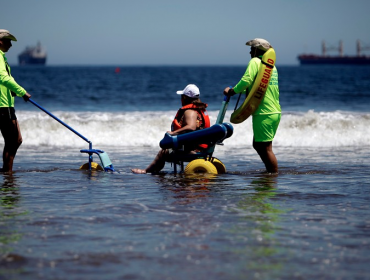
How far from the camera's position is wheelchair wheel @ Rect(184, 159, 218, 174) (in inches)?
317

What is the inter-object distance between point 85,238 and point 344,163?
19.9ft

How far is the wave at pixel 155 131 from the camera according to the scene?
44.7 feet

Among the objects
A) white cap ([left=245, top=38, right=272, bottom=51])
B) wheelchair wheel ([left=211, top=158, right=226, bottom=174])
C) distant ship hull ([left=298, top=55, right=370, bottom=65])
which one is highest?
distant ship hull ([left=298, top=55, right=370, bottom=65])

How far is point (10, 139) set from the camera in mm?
8484

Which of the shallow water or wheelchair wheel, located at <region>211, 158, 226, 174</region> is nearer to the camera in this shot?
the shallow water

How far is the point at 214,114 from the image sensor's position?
61.9ft

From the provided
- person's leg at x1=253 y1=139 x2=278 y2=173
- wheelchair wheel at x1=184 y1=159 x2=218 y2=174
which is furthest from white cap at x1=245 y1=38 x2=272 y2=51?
wheelchair wheel at x1=184 y1=159 x2=218 y2=174

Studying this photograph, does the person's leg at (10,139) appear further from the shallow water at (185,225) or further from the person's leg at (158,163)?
the person's leg at (158,163)

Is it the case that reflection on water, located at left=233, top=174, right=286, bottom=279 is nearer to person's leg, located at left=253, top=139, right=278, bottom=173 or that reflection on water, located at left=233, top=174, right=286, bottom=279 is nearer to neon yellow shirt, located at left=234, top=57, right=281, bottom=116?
person's leg, located at left=253, top=139, right=278, bottom=173

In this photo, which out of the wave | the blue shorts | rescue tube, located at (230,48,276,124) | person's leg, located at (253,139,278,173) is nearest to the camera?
rescue tube, located at (230,48,276,124)

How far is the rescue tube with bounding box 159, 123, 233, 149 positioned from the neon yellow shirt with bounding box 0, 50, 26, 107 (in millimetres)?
2017

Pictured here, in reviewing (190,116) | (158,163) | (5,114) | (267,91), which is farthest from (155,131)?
(267,91)

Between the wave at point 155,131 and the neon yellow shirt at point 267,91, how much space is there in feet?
18.1

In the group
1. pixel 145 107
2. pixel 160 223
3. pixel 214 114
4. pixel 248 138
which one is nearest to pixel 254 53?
pixel 160 223
